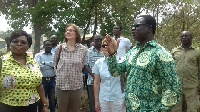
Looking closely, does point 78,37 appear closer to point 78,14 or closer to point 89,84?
point 89,84

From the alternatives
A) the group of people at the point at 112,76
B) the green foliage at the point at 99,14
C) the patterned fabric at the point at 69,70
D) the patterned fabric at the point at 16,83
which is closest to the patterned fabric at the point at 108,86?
the group of people at the point at 112,76

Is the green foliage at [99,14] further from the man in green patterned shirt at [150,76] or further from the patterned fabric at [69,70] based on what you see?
the man in green patterned shirt at [150,76]

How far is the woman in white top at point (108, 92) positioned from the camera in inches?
180

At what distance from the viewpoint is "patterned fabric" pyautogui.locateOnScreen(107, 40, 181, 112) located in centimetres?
267

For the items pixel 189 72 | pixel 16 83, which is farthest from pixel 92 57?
pixel 16 83

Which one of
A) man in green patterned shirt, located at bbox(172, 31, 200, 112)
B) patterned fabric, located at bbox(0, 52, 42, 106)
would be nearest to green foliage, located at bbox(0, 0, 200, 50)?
man in green patterned shirt, located at bbox(172, 31, 200, 112)

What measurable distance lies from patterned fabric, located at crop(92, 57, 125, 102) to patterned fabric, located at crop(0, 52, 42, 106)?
144cm

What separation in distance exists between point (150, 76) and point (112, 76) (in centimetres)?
68

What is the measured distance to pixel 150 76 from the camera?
9.02ft

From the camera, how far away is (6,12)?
19391 mm

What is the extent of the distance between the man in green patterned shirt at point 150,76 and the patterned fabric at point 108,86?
1621 millimetres

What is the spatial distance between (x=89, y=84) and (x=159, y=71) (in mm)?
3558

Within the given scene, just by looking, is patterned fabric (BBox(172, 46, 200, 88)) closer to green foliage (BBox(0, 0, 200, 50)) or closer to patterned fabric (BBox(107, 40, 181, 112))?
patterned fabric (BBox(107, 40, 181, 112))

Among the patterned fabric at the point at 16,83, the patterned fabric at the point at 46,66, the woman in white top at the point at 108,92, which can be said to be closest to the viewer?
the patterned fabric at the point at 16,83
